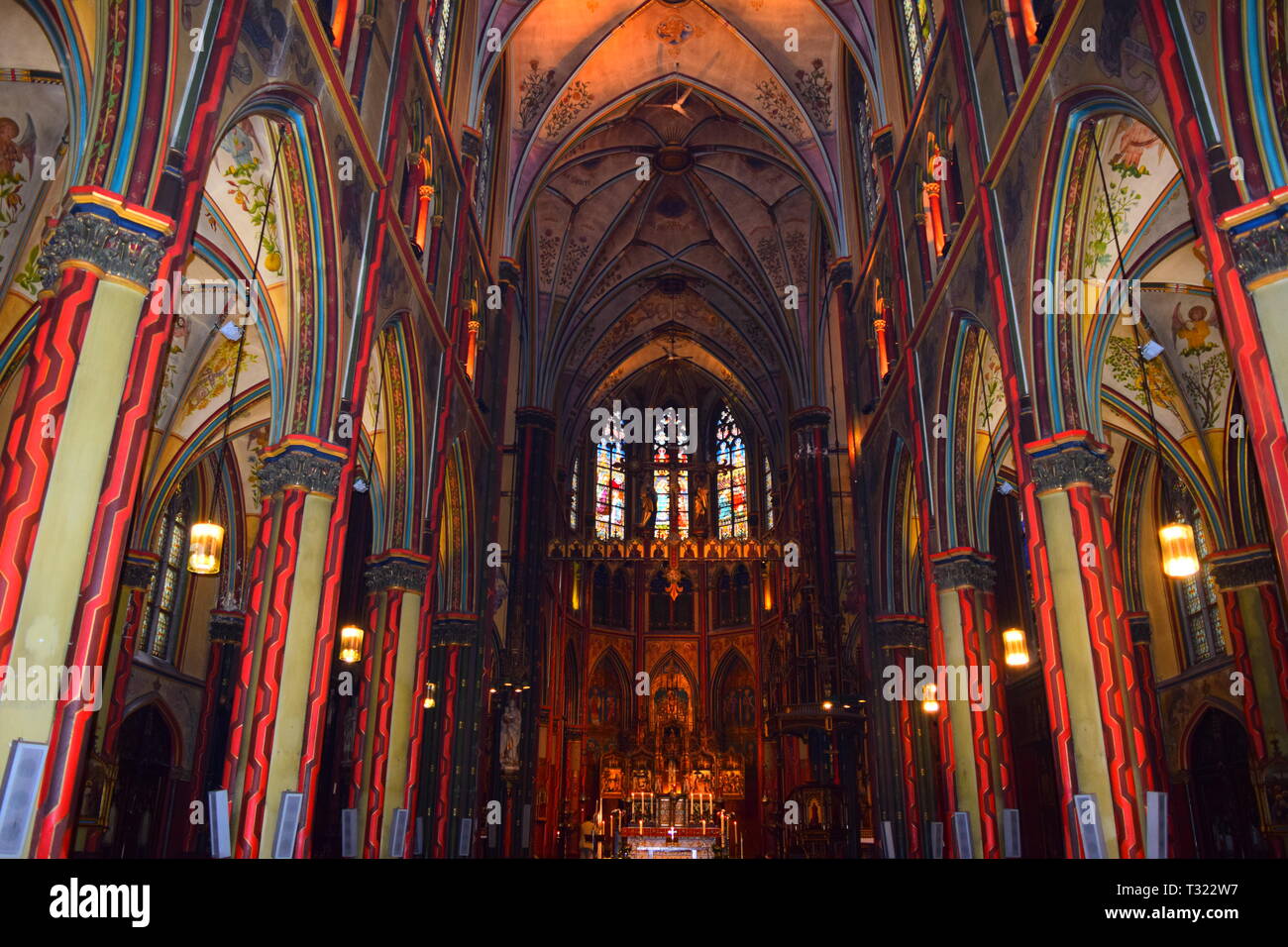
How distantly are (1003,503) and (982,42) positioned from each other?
44.6 ft

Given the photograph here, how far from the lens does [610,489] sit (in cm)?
4050

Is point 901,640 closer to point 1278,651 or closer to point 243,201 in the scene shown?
point 1278,651

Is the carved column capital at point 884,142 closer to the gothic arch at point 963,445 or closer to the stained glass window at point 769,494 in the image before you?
the gothic arch at point 963,445

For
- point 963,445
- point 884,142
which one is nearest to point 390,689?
point 963,445

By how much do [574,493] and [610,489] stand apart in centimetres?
236

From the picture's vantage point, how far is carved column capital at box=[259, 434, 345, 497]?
10.2m

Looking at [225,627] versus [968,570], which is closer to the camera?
[968,570]

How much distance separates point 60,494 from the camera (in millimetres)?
5941

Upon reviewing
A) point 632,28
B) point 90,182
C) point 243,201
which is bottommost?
point 90,182

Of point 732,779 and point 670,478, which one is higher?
point 670,478

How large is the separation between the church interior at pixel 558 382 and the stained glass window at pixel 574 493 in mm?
6860

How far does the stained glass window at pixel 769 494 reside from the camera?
38.0m

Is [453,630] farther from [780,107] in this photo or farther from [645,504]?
[645,504]

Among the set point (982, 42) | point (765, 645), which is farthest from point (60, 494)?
point (765, 645)
